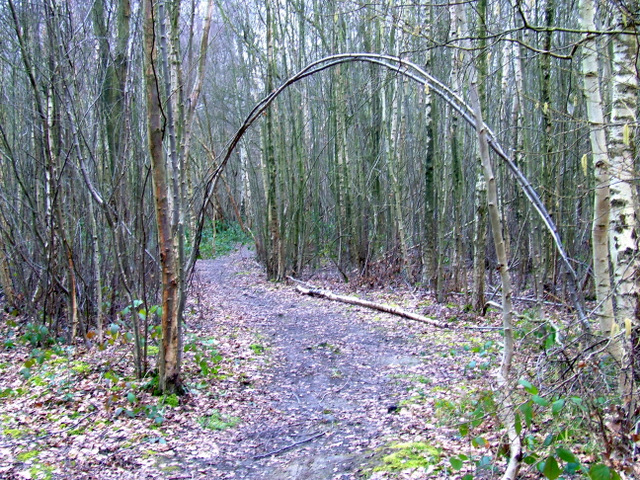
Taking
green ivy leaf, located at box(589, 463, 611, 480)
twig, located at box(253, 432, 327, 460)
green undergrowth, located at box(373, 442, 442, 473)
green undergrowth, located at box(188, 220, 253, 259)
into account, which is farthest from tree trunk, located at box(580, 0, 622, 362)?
green undergrowth, located at box(188, 220, 253, 259)

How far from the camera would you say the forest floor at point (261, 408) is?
12.8ft

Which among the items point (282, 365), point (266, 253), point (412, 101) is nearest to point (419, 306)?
point (282, 365)

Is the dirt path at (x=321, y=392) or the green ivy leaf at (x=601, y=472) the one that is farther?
the dirt path at (x=321, y=392)

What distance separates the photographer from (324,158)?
17.6 metres

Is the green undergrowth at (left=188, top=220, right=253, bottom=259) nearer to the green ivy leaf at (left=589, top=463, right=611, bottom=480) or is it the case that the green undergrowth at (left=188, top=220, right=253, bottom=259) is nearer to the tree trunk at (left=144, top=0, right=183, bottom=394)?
the tree trunk at (left=144, top=0, right=183, bottom=394)

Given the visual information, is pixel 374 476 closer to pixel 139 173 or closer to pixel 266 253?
pixel 139 173

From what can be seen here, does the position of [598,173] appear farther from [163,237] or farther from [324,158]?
[324,158]

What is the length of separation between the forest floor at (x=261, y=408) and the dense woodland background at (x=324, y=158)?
81 centimetres

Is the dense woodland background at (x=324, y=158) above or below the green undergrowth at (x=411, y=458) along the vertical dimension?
above

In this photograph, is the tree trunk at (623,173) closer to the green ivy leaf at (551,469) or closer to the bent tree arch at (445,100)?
the bent tree arch at (445,100)

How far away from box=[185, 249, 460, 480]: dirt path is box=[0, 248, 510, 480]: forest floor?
2 cm

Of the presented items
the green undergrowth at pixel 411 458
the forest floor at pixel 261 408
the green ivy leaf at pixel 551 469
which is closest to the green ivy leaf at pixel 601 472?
the green ivy leaf at pixel 551 469

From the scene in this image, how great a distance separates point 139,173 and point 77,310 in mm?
2177

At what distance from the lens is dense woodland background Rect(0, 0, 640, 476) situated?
4336 millimetres
